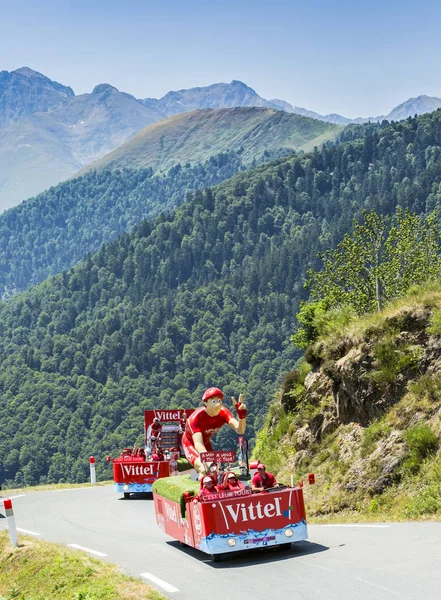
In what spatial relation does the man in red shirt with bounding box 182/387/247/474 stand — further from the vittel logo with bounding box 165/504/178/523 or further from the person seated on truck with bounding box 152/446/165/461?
the person seated on truck with bounding box 152/446/165/461

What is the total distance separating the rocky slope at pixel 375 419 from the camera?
19.9 meters

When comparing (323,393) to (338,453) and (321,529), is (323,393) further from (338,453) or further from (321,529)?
(321,529)

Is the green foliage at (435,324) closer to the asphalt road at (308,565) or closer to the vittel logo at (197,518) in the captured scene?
the asphalt road at (308,565)

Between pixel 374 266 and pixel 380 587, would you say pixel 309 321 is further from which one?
pixel 380 587

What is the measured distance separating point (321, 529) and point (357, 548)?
3309 mm

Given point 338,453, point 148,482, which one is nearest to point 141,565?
point 338,453

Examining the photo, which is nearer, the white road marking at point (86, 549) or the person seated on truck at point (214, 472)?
the person seated on truck at point (214, 472)

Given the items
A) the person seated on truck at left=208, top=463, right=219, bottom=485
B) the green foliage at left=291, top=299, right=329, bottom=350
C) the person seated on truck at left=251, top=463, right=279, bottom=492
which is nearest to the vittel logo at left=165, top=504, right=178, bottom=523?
the person seated on truck at left=208, top=463, right=219, bottom=485

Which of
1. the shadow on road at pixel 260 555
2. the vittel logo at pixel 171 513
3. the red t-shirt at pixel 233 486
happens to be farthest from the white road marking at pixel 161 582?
the vittel logo at pixel 171 513

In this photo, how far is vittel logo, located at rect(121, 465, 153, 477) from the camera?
30.2 metres

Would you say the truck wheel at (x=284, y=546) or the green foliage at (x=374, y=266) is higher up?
the green foliage at (x=374, y=266)

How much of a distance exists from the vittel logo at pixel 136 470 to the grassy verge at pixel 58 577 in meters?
11.2

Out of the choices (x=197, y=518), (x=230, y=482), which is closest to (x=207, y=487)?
(x=230, y=482)

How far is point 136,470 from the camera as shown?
30438 mm
